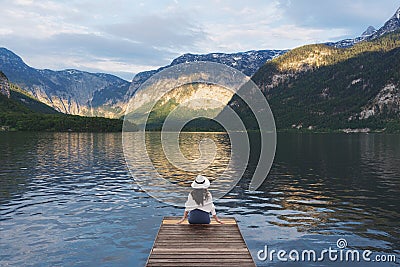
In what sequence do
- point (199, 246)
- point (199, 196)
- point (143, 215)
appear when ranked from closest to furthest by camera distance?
point (199, 246), point (199, 196), point (143, 215)

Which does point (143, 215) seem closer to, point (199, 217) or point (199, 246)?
point (199, 217)

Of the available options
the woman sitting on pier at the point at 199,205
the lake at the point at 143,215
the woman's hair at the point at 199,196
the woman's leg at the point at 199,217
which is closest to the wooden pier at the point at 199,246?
the woman's leg at the point at 199,217

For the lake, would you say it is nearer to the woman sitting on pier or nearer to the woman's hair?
the woman sitting on pier

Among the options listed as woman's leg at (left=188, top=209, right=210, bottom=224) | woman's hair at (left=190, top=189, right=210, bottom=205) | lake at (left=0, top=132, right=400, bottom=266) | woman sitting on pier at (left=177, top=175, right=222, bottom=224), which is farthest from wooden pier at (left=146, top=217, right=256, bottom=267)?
lake at (left=0, top=132, right=400, bottom=266)

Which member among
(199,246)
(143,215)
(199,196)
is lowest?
(143,215)

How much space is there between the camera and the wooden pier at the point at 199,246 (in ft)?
55.2

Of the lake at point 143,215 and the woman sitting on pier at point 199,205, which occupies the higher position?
the woman sitting on pier at point 199,205

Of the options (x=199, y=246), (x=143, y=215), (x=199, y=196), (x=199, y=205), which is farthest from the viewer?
(x=143, y=215)

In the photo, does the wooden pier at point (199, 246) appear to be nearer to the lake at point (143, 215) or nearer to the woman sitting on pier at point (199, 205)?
the woman sitting on pier at point (199, 205)

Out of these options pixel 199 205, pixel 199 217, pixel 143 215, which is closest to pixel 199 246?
pixel 199 217

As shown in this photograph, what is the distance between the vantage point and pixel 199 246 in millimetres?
18922

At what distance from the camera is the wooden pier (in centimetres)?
1683

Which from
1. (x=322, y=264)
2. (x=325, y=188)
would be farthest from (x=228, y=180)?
(x=322, y=264)

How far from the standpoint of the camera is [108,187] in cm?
5034
